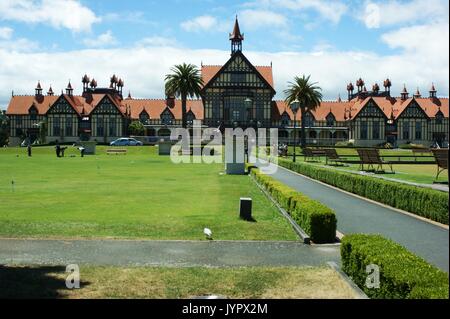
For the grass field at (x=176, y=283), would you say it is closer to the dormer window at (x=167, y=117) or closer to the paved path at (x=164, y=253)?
the paved path at (x=164, y=253)

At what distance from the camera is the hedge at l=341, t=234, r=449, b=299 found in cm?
563

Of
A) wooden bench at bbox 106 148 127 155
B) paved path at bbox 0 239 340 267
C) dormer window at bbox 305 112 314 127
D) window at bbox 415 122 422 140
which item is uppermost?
dormer window at bbox 305 112 314 127

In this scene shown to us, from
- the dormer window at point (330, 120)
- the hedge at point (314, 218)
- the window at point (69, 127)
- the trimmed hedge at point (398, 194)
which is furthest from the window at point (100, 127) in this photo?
the hedge at point (314, 218)

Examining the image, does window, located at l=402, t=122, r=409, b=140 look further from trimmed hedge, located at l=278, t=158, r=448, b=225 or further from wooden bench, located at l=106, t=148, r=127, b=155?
trimmed hedge, located at l=278, t=158, r=448, b=225

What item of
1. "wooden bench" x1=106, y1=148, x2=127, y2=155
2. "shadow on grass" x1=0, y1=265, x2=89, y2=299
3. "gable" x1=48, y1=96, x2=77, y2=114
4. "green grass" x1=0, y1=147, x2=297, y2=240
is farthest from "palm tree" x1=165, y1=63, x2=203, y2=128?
"shadow on grass" x1=0, y1=265, x2=89, y2=299

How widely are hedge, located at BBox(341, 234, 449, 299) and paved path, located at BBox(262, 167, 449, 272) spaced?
1201 millimetres

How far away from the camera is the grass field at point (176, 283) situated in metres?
7.45

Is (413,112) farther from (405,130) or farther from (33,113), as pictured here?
(33,113)

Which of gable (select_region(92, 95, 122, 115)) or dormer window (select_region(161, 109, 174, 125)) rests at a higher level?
gable (select_region(92, 95, 122, 115))

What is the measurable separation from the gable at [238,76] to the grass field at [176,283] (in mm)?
76364

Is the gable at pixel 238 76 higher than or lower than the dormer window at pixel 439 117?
higher

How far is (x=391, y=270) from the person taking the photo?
21.0ft

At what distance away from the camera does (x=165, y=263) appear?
9.47 meters

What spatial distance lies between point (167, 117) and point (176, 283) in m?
88.4
